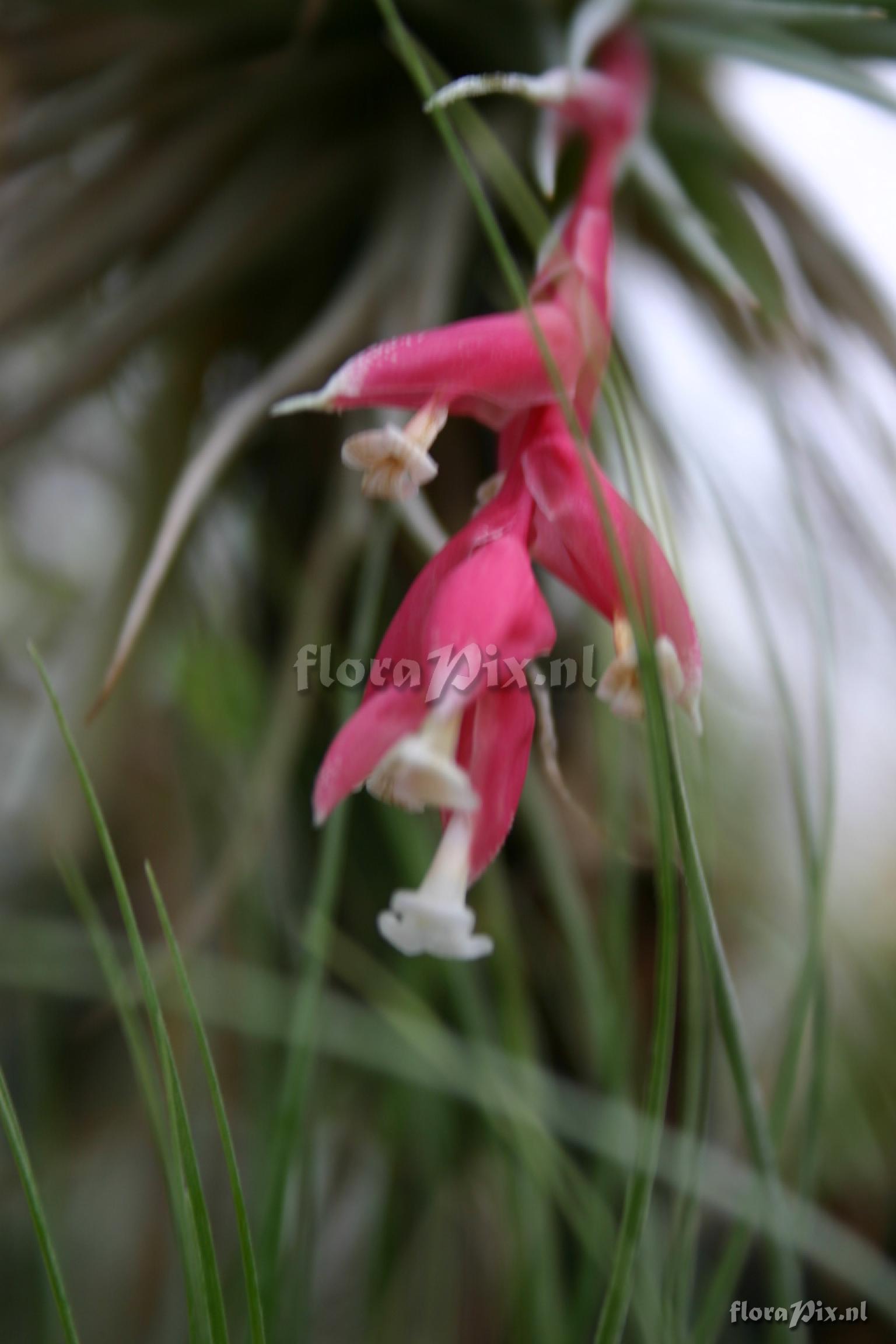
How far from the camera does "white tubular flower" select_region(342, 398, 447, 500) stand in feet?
0.65

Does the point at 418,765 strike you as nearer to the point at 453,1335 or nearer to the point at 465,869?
the point at 465,869

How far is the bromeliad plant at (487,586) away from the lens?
17 cm

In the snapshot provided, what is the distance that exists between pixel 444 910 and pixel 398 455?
0.09m

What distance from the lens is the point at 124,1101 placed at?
570 mm

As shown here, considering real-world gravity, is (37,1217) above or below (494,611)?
below

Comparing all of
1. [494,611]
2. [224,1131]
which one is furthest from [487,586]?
[224,1131]

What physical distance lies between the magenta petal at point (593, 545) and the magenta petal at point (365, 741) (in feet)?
0.14

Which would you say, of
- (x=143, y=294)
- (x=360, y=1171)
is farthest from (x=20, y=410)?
(x=360, y=1171)

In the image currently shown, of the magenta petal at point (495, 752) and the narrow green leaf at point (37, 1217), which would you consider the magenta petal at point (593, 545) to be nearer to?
the magenta petal at point (495, 752)

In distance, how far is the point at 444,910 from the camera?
0.54 feet

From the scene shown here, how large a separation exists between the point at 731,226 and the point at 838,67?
156 millimetres

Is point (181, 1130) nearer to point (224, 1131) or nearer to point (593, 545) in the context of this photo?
point (224, 1131)

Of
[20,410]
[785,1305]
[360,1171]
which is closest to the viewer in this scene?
[785,1305]

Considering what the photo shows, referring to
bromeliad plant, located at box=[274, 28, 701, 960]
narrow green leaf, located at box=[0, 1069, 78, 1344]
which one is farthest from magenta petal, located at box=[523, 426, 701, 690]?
narrow green leaf, located at box=[0, 1069, 78, 1344]
